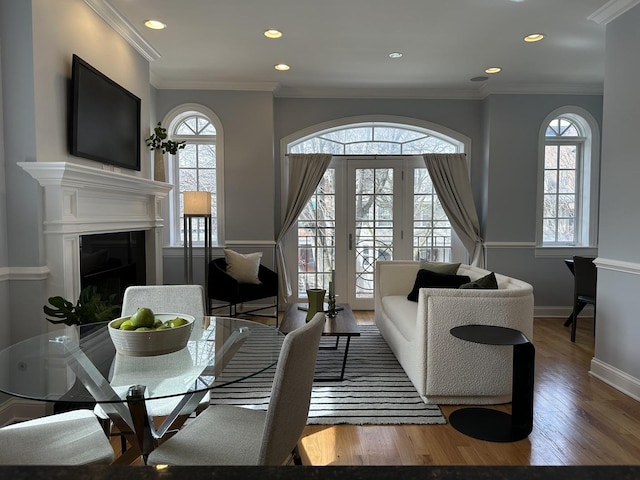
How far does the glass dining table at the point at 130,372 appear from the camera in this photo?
1.38m

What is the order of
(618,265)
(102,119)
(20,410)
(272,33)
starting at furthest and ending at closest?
(272,33) < (102,119) < (618,265) < (20,410)

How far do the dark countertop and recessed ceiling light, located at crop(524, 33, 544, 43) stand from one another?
414 centimetres

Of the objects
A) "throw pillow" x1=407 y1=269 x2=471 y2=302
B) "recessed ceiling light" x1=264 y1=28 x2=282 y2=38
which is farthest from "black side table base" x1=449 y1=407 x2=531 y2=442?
"recessed ceiling light" x1=264 y1=28 x2=282 y2=38

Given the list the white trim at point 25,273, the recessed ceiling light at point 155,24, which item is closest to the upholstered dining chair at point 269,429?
the white trim at point 25,273

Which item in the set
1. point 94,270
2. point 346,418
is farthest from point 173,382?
point 94,270

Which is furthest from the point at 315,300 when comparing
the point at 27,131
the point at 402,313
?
the point at 27,131

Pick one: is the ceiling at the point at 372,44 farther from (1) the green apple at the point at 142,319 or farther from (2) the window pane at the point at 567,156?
(1) the green apple at the point at 142,319

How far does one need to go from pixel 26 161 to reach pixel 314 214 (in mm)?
3405

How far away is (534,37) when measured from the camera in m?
3.75

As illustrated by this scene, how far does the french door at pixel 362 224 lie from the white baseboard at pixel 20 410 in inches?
126

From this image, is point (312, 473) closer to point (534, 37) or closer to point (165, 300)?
point (165, 300)

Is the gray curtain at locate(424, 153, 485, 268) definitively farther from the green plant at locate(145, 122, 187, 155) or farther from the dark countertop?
the dark countertop

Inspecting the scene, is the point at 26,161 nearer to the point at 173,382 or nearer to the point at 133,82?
the point at 133,82

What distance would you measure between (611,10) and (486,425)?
10.0 feet
